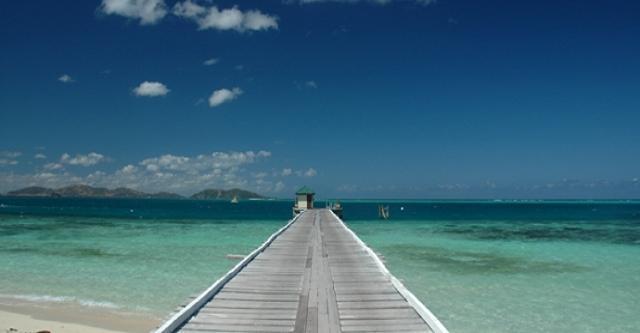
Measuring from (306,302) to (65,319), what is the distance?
7.43 meters

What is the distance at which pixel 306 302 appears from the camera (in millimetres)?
9727

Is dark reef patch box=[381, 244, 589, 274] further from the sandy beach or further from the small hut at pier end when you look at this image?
the small hut at pier end

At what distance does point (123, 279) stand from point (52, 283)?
2.37 meters

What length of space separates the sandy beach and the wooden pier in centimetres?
310

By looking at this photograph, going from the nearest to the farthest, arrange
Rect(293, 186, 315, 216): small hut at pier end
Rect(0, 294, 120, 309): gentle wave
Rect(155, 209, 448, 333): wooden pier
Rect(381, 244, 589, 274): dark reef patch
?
Rect(155, 209, 448, 333): wooden pier, Rect(0, 294, 120, 309): gentle wave, Rect(381, 244, 589, 274): dark reef patch, Rect(293, 186, 315, 216): small hut at pier end

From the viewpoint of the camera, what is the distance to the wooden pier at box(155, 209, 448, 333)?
8047 millimetres

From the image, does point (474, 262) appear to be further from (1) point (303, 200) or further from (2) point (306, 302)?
(1) point (303, 200)

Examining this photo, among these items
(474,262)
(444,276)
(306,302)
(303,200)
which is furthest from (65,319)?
(303,200)

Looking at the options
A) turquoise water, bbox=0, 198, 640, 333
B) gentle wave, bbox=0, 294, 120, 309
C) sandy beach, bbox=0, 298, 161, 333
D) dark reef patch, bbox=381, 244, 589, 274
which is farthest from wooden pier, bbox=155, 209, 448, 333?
dark reef patch, bbox=381, 244, 589, 274

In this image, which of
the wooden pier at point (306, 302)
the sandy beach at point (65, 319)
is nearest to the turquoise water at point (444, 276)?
the sandy beach at point (65, 319)

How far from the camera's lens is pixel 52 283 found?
1816 cm

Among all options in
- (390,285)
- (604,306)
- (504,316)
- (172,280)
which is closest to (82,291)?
(172,280)

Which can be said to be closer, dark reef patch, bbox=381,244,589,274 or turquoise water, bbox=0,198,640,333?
turquoise water, bbox=0,198,640,333

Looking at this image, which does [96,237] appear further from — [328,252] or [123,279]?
[328,252]
